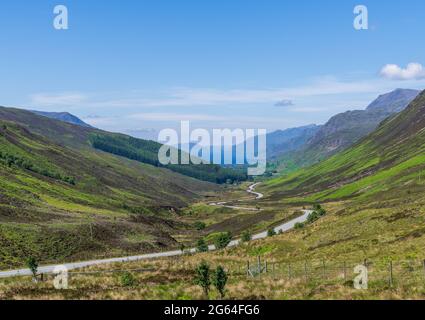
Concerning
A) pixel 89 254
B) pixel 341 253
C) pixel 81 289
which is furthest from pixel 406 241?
Answer: pixel 89 254

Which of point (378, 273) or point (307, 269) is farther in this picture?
point (307, 269)

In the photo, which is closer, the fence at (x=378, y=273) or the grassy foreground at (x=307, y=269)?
the grassy foreground at (x=307, y=269)

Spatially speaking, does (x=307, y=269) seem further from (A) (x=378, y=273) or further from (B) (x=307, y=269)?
(A) (x=378, y=273)

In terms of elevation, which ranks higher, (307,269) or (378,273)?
(378,273)

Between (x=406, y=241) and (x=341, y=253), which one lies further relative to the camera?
(x=341, y=253)

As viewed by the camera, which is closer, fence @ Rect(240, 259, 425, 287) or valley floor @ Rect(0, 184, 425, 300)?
valley floor @ Rect(0, 184, 425, 300)

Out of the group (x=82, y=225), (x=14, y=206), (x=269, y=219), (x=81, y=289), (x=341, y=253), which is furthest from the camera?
(x=269, y=219)

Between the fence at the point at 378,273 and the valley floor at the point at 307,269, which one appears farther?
the fence at the point at 378,273

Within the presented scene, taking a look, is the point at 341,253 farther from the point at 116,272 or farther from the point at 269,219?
the point at 269,219

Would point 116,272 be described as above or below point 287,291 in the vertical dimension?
below

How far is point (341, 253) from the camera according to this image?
66.6m

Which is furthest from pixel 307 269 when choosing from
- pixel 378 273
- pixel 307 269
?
pixel 378 273
